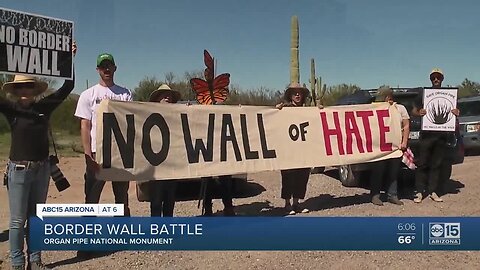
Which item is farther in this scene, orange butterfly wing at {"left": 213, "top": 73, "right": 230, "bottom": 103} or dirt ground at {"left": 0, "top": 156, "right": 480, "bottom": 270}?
orange butterfly wing at {"left": 213, "top": 73, "right": 230, "bottom": 103}

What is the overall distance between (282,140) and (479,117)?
8.47 meters

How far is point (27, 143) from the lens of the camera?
12.1 feet

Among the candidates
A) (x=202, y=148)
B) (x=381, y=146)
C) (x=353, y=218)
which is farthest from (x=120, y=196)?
(x=381, y=146)

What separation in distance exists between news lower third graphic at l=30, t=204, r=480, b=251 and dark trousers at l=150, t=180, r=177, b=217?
2.56 feet

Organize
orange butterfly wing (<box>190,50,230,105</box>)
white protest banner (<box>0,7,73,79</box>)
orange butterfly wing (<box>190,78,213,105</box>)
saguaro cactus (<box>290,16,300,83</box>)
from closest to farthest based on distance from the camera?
white protest banner (<box>0,7,73,79</box>)
saguaro cactus (<box>290,16,300,83</box>)
orange butterfly wing (<box>190,50,230,105</box>)
orange butterfly wing (<box>190,78,213,105</box>)

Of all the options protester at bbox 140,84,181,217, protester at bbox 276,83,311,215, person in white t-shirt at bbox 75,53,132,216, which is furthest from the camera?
protester at bbox 276,83,311,215

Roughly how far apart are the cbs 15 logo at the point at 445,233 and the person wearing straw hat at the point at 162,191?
220 centimetres

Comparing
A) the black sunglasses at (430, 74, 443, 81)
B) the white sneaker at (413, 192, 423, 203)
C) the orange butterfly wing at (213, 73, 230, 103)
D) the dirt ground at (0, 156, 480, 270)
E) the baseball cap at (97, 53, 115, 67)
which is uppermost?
the baseball cap at (97, 53, 115, 67)

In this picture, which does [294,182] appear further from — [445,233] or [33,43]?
[33,43]

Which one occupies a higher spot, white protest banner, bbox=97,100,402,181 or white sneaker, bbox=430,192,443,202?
white protest banner, bbox=97,100,402,181

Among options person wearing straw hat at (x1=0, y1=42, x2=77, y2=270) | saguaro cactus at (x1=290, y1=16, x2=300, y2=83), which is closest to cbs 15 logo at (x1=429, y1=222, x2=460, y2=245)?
saguaro cactus at (x1=290, y1=16, x2=300, y2=83)

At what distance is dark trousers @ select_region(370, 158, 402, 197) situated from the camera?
237 inches

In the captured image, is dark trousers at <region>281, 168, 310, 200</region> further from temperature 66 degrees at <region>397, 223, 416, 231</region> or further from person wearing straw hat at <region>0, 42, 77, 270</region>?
person wearing straw hat at <region>0, 42, 77, 270</region>

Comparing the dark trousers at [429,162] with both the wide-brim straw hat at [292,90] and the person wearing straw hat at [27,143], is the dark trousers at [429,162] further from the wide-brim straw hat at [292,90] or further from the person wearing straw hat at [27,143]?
the person wearing straw hat at [27,143]
